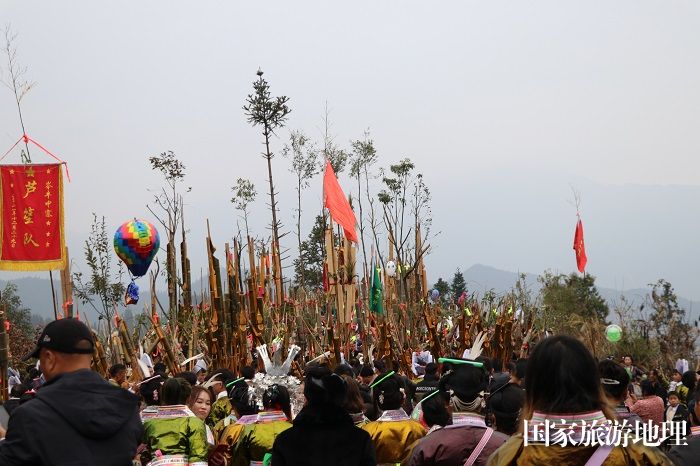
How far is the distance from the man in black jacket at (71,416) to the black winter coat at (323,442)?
0.91 meters

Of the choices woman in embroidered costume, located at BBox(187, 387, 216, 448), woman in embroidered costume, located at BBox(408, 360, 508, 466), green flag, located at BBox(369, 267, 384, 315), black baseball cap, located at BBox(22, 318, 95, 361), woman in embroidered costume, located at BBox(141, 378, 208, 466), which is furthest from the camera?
green flag, located at BBox(369, 267, 384, 315)

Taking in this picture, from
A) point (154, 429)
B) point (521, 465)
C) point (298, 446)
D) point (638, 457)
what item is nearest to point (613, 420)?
point (638, 457)

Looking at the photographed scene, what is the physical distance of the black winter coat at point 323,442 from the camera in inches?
159

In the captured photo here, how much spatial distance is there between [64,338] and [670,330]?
22127 mm

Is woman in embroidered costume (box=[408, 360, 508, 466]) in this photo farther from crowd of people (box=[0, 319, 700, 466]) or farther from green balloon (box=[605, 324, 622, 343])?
green balloon (box=[605, 324, 622, 343])

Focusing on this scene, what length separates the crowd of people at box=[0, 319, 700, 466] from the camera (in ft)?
8.80

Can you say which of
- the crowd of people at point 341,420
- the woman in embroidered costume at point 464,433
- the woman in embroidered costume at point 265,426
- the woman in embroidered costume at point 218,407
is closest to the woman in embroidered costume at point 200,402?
the crowd of people at point 341,420

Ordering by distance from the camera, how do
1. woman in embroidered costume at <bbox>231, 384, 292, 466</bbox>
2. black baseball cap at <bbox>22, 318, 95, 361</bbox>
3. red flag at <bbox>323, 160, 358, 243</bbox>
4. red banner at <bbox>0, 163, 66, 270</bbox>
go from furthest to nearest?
red flag at <bbox>323, 160, 358, 243</bbox> → red banner at <bbox>0, 163, 66, 270</bbox> → woman in embroidered costume at <bbox>231, 384, 292, 466</bbox> → black baseball cap at <bbox>22, 318, 95, 361</bbox>

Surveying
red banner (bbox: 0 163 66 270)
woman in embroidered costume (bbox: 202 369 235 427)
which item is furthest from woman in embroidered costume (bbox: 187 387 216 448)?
red banner (bbox: 0 163 66 270)

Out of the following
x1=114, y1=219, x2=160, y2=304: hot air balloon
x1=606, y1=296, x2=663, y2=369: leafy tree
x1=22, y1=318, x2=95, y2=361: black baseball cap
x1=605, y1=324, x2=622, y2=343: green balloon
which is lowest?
x1=606, y1=296, x2=663, y2=369: leafy tree

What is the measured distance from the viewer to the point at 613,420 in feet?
8.81

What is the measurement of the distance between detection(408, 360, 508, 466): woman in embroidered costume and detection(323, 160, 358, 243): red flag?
31.4 feet

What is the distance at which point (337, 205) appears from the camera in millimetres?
14367

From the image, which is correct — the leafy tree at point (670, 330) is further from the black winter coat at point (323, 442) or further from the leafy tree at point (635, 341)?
the black winter coat at point (323, 442)
